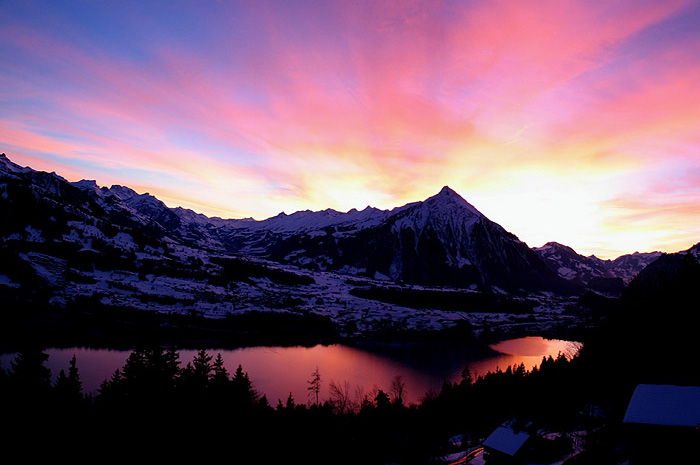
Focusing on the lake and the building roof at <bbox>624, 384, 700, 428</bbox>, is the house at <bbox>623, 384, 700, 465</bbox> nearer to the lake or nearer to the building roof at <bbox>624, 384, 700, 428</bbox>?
the building roof at <bbox>624, 384, 700, 428</bbox>

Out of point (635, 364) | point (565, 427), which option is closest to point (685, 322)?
point (635, 364)

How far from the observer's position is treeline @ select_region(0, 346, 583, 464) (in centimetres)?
4403

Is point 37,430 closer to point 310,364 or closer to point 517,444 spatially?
point 517,444

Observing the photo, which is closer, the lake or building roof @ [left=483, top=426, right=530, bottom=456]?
building roof @ [left=483, top=426, right=530, bottom=456]

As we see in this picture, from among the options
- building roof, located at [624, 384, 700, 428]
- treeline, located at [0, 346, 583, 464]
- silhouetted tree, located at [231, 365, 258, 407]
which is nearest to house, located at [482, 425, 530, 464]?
treeline, located at [0, 346, 583, 464]

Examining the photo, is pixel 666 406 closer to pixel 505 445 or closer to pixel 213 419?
pixel 505 445


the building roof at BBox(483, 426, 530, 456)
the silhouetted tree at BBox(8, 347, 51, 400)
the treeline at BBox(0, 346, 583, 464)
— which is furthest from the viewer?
the silhouetted tree at BBox(8, 347, 51, 400)

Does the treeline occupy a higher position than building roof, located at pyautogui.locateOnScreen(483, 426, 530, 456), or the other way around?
building roof, located at pyautogui.locateOnScreen(483, 426, 530, 456)

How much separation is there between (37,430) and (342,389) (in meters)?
59.6

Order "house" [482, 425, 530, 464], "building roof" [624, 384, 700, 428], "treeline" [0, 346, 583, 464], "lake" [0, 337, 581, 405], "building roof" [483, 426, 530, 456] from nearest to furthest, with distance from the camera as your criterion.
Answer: "building roof" [624, 384, 700, 428], "house" [482, 425, 530, 464], "building roof" [483, 426, 530, 456], "treeline" [0, 346, 583, 464], "lake" [0, 337, 581, 405]

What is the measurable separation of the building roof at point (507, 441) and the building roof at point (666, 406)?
17.7 m

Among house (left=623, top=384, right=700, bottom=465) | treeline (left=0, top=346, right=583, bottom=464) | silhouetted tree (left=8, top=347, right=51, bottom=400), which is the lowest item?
treeline (left=0, top=346, right=583, bottom=464)

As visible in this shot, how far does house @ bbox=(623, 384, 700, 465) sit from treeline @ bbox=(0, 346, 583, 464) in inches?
1267

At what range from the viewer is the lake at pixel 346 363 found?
297ft
